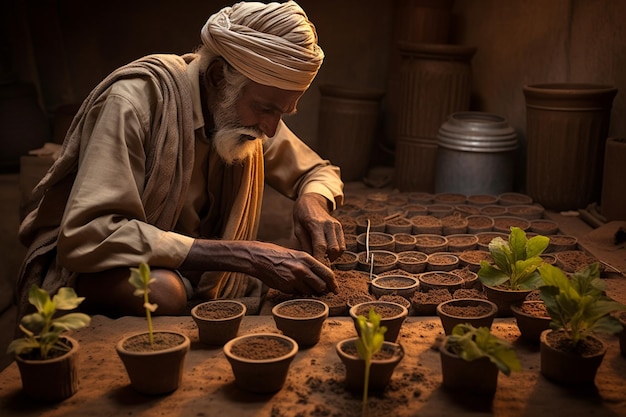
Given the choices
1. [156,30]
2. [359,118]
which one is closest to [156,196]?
[359,118]

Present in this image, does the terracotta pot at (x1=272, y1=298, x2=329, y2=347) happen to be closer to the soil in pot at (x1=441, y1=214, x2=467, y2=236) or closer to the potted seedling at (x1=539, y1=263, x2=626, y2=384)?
the potted seedling at (x1=539, y1=263, x2=626, y2=384)

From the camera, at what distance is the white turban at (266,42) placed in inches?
126

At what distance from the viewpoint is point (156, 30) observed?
8.15 m

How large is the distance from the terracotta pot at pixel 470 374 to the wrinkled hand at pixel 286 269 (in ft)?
2.76

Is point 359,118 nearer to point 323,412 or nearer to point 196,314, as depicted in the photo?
point 196,314

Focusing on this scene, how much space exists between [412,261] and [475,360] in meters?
1.41

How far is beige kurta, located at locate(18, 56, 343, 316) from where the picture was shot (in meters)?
2.91

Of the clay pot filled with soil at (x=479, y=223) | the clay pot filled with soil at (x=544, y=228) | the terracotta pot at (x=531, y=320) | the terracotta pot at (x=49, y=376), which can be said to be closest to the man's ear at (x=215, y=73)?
the terracotta pot at (x=49, y=376)

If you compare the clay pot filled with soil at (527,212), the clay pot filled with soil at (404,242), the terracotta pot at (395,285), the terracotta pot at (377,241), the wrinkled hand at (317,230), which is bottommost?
the clay pot filled with soil at (527,212)

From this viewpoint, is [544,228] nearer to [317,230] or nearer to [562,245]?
[562,245]

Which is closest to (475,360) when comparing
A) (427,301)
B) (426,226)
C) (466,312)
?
(466,312)

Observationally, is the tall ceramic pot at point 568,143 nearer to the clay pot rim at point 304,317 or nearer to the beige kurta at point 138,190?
the beige kurta at point 138,190

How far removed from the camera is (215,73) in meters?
3.39

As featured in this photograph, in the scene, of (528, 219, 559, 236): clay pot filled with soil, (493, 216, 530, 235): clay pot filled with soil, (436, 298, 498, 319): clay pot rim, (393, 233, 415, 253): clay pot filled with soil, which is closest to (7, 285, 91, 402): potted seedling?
(436, 298, 498, 319): clay pot rim
